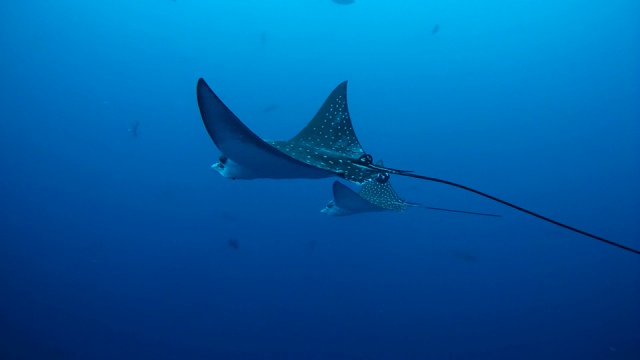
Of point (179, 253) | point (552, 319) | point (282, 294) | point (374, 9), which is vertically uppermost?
point (374, 9)

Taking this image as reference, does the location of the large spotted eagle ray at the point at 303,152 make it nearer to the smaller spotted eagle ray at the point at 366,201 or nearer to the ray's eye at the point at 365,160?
the ray's eye at the point at 365,160

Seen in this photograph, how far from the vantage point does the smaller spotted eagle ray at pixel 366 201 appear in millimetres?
3392

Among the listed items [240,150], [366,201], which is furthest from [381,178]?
[240,150]

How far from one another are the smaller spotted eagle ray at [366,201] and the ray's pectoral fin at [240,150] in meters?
0.34

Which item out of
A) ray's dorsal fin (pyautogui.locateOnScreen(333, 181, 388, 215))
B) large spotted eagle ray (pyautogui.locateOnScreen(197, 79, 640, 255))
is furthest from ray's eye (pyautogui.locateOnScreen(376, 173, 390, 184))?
ray's dorsal fin (pyautogui.locateOnScreen(333, 181, 388, 215))

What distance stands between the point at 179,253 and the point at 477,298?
21.8ft

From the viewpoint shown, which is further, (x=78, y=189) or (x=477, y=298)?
(x=78, y=189)

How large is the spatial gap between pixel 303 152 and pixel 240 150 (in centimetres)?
83

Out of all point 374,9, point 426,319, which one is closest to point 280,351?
point 426,319

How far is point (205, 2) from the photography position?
1534cm

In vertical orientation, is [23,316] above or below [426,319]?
above

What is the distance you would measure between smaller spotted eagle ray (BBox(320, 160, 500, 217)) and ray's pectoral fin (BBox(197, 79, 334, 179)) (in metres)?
0.34

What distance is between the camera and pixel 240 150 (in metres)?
2.79

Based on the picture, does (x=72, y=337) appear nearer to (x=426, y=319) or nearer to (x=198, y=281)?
(x=198, y=281)
